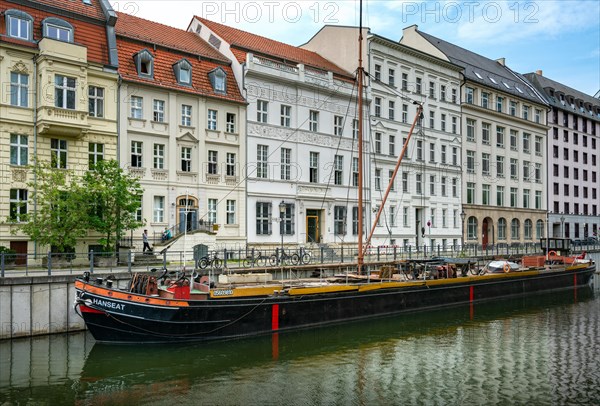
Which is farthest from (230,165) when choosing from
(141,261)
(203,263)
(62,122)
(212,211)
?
(203,263)

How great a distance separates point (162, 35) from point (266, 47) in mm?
8812

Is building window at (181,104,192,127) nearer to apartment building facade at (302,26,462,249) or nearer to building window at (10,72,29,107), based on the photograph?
building window at (10,72,29,107)

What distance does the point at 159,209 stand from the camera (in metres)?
35.7

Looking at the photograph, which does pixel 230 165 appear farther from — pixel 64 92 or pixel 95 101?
pixel 64 92

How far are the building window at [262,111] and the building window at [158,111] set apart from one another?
7.12m

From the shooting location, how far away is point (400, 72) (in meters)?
52.3

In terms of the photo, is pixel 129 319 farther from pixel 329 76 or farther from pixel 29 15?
pixel 329 76

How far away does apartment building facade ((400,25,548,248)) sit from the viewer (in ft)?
196

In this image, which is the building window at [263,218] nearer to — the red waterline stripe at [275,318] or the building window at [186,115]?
the building window at [186,115]

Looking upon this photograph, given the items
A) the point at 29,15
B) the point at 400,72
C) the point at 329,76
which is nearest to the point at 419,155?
the point at 400,72

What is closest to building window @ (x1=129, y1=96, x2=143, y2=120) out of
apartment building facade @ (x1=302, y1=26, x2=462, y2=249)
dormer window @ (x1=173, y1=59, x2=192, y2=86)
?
dormer window @ (x1=173, y1=59, x2=192, y2=86)

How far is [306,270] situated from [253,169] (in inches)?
400

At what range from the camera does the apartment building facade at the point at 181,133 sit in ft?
115

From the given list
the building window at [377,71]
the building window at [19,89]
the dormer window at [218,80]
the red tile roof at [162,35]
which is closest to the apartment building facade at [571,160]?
the building window at [377,71]
